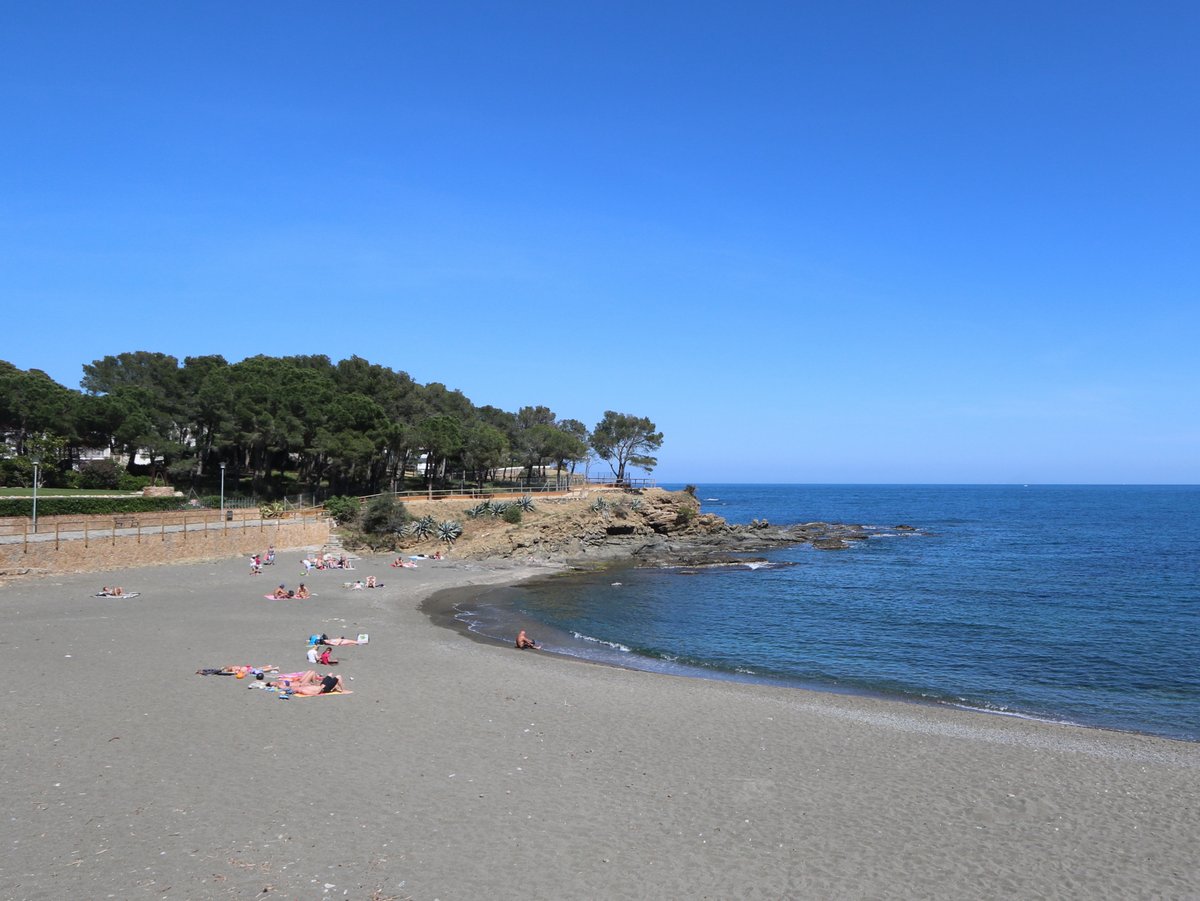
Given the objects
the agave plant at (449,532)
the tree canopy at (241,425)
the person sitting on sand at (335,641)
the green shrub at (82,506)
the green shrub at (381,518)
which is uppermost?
the tree canopy at (241,425)

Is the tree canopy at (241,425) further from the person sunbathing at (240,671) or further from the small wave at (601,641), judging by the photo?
the person sunbathing at (240,671)

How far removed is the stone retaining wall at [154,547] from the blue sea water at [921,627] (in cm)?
1414

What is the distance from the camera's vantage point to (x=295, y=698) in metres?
15.3

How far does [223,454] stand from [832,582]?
45.3 meters

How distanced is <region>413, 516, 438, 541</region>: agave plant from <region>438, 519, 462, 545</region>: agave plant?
459mm

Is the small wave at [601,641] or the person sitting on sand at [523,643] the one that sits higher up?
the person sitting on sand at [523,643]

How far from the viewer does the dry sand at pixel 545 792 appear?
8633 millimetres

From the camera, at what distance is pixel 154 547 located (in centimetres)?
3459

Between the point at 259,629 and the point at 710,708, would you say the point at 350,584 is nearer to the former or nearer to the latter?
the point at 259,629

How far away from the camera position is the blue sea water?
64.9 ft

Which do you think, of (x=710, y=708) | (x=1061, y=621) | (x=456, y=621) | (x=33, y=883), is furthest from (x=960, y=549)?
(x=33, y=883)

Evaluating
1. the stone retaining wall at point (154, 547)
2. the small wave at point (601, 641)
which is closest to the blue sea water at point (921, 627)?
the small wave at point (601, 641)

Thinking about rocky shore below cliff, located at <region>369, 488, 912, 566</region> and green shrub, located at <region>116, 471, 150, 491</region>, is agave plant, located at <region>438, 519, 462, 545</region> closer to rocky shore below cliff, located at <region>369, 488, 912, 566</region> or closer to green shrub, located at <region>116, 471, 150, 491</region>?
rocky shore below cliff, located at <region>369, 488, 912, 566</region>

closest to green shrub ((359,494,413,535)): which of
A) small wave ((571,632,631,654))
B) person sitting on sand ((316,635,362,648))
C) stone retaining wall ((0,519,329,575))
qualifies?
stone retaining wall ((0,519,329,575))
